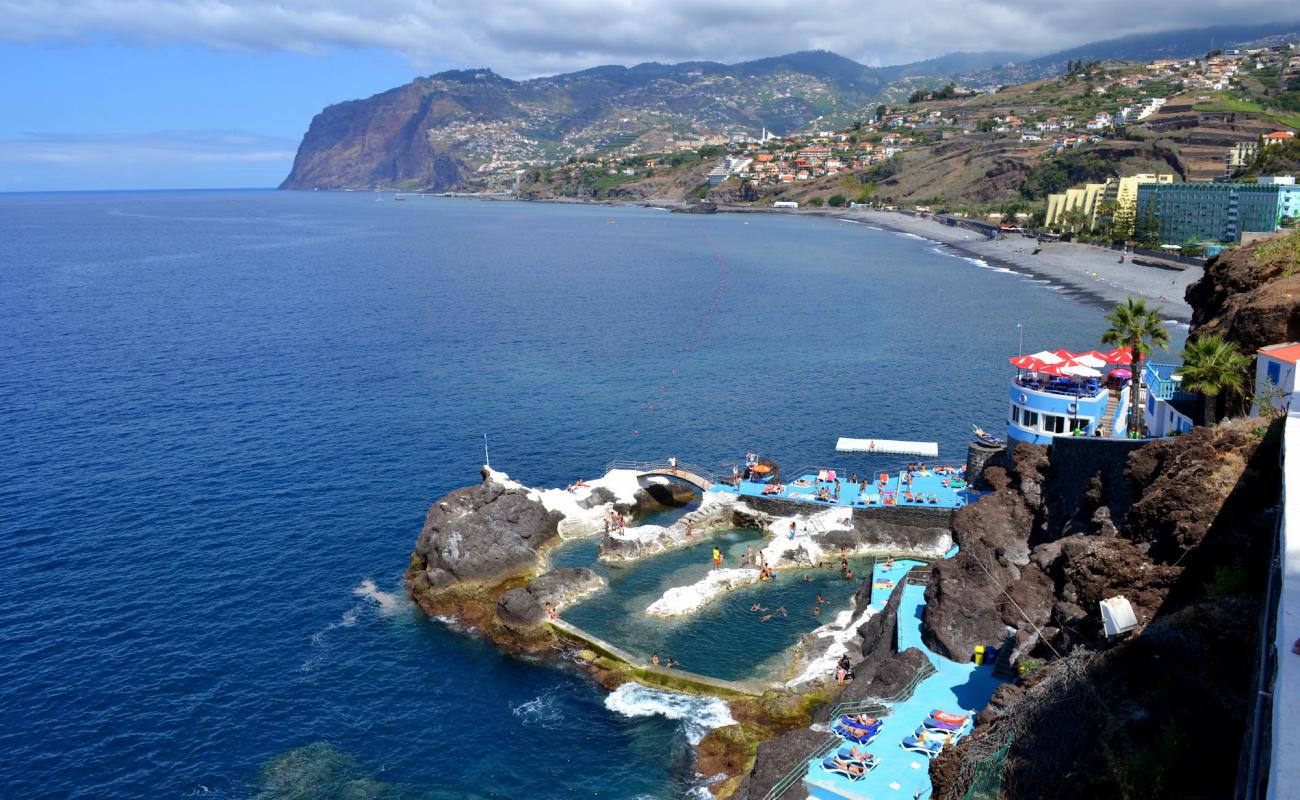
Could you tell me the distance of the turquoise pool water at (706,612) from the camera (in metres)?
33.2

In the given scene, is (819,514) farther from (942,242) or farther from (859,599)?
(942,242)

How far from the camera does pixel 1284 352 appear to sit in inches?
1069

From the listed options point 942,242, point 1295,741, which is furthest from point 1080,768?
point 942,242

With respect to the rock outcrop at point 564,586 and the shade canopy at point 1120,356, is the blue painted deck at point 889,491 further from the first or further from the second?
the rock outcrop at point 564,586

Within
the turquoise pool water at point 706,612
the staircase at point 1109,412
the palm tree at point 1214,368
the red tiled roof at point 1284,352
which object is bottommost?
the turquoise pool water at point 706,612

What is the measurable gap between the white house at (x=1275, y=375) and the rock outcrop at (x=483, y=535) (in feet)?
91.2

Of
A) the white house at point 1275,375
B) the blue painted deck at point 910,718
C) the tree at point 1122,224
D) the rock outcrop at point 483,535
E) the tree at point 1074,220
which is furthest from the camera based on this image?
the tree at point 1074,220

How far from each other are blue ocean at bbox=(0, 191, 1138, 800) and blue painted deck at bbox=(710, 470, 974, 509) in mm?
5716

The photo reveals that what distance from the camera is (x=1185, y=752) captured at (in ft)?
45.5

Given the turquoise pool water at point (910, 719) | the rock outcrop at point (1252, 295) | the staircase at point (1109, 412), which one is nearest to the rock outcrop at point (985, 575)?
the turquoise pool water at point (910, 719)

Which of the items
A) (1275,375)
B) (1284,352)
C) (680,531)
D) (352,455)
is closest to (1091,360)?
(1284,352)

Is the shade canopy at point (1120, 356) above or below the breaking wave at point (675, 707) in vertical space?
above

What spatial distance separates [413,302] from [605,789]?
92.5 metres

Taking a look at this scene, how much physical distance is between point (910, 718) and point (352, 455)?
1493 inches
